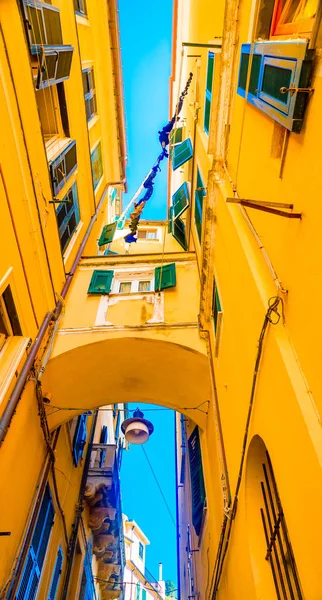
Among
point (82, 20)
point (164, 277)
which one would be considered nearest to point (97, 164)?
point (82, 20)

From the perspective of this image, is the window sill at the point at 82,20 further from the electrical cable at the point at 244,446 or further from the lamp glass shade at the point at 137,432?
the electrical cable at the point at 244,446

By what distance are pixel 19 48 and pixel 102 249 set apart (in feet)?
25.3

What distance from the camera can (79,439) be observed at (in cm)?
985

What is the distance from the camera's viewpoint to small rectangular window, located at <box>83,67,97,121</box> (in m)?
11.0

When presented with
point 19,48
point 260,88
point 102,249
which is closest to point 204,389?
point 260,88

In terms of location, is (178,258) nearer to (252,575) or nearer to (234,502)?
(234,502)

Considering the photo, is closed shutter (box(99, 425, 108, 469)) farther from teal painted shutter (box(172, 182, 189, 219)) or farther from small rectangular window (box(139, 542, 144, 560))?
small rectangular window (box(139, 542, 144, 560))

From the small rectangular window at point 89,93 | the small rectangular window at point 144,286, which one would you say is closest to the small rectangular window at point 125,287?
the small rectangular window at point 144,286

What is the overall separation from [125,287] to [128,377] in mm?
2034

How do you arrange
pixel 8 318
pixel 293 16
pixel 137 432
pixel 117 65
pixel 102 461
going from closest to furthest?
pixel 293 16
pixel 8 318
pixel 137 432
pixel 102 461
pixel 117 65

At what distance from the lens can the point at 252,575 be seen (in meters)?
3.47

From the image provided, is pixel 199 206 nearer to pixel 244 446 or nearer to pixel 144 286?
pixel 144 286

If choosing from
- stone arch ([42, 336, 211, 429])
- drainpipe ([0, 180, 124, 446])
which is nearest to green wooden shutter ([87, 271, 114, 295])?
drainpipe ([0, 180, 124, 446])

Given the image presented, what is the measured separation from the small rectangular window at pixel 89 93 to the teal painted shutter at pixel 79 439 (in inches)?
366
